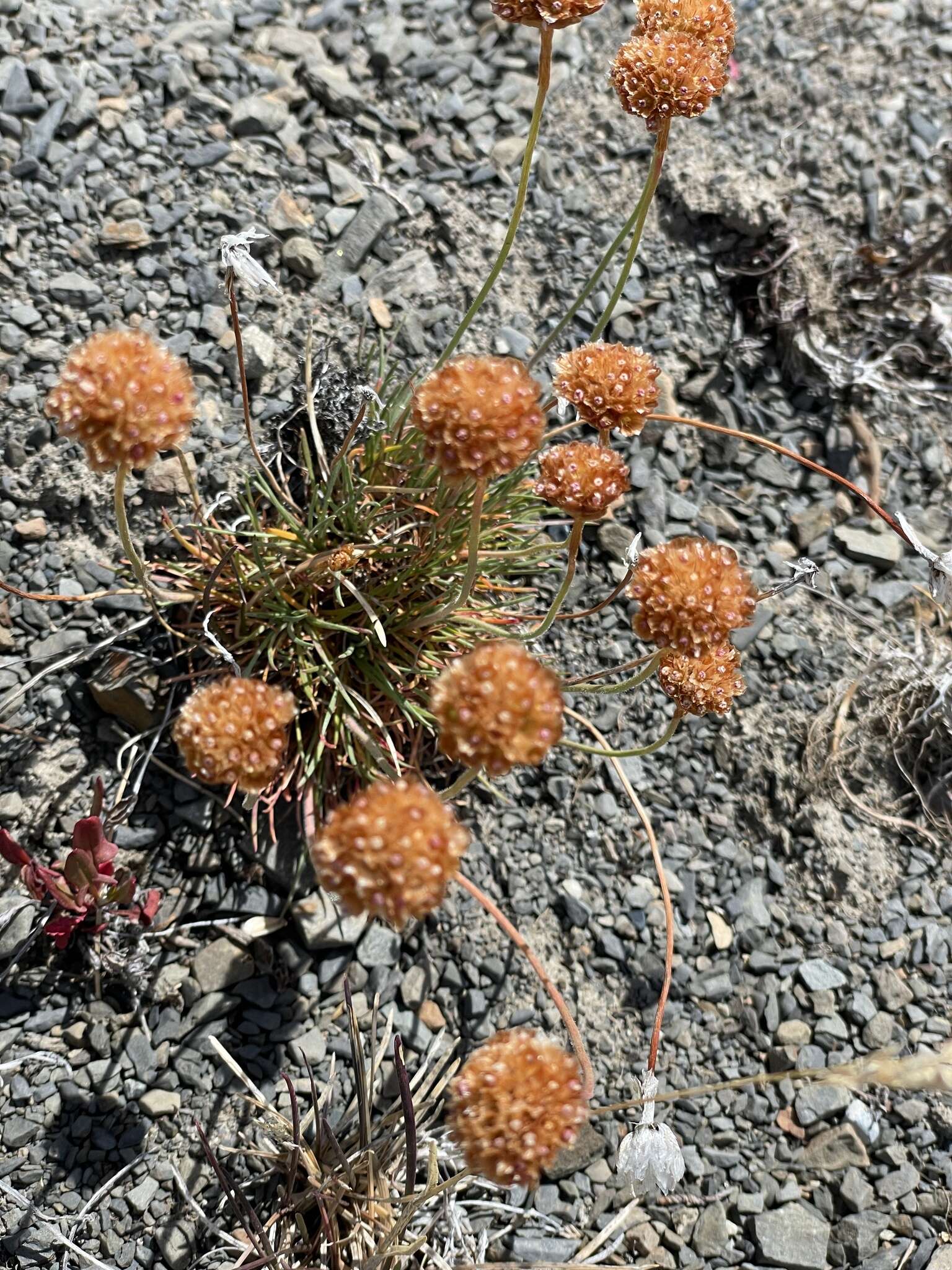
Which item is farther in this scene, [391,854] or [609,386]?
[609,386]

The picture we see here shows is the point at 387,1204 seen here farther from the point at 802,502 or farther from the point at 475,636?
the point at 802,502

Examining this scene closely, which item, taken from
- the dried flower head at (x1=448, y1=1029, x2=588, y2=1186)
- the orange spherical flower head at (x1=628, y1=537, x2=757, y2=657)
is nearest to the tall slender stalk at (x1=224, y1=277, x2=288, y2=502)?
the orange spherical flower head at (x1=628, y1=537, x2=757, y2=657)

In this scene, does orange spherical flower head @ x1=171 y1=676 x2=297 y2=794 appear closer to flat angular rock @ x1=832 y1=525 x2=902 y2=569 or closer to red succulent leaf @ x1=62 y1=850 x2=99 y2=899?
red succulent leaf @ x1=62 y1=850 x2=99 y2=899

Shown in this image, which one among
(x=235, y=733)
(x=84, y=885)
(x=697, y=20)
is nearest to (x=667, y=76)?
(x=697, y=20)

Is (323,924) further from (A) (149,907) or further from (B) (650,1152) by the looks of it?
(B) (650,1152)

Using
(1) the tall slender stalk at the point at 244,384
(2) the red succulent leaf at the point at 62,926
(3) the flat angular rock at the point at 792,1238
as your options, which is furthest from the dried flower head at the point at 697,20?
(3) the flat angular rock at the point at 792,1238

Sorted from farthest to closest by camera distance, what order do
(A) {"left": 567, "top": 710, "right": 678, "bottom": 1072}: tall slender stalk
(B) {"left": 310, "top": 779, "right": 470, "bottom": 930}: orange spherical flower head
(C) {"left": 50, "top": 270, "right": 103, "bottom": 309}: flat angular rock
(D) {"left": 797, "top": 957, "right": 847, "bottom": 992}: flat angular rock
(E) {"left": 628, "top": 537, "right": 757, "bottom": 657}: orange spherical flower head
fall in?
(C) {"left": 50, "top": 270, "right": 103, "bottom": 309}: flat angular rock → (D) {"left": 797, "top": 957, "right": 847, "bottom": 992}: flat angular rock → (A) {"left": 567, "top": 710, "right": 678, "bottom": 1072}: tall slender stalk → (E) {"left": 628, "top": 537, "right": 757, "bottom": 657}: orange spherical flower head → (B) {"left": 310, "top": 779, "right": 470, "bottom": 930}: orange spherical flower head
